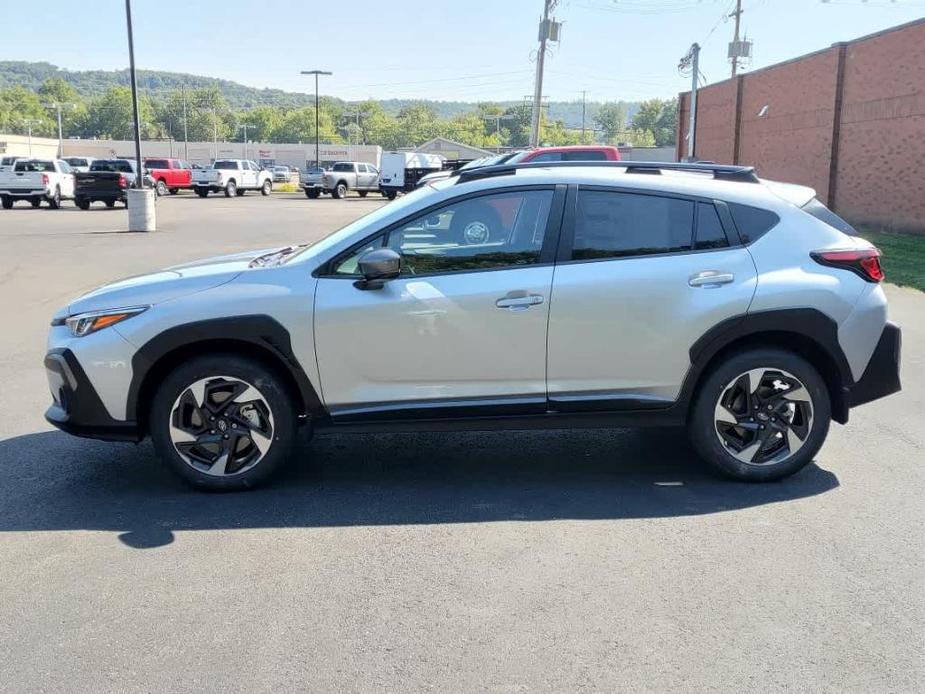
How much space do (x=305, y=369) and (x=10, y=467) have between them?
203 cm

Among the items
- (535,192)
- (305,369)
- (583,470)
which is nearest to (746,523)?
(583,470)

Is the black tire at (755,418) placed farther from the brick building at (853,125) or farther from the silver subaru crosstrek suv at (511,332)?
the brick building at (853,125)

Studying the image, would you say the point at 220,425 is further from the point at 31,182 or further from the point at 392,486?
the point at 31,182

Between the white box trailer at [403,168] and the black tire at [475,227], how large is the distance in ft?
140

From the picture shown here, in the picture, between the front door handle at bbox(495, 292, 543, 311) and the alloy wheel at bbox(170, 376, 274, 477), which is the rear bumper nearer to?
the front door handle at bbox(495, 292, 543, 311)

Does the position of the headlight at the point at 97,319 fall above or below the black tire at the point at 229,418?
above

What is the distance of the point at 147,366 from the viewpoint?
4805 mm

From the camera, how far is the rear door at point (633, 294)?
489 centimetres

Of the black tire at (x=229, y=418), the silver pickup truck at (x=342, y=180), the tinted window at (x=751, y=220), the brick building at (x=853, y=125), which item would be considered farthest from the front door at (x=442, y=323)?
the silver pickup truck at (x=342, y=180)

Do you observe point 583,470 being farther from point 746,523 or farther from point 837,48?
point 837,48

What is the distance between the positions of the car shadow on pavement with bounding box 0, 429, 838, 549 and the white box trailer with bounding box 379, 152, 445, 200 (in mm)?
42057

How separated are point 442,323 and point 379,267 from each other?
1.47 ft

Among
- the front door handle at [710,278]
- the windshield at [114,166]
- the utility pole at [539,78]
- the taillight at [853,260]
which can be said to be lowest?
the front door handle at [710,278]

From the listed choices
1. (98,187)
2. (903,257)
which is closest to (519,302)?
(903,257)
